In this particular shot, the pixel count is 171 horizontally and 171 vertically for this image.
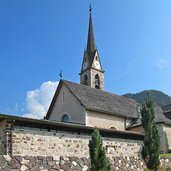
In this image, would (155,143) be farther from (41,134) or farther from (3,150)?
(3,150)

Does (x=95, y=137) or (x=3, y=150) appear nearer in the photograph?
(x=95, y=137)

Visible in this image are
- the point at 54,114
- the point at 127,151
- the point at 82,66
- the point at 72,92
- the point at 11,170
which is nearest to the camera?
the point at 11,170

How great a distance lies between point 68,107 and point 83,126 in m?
10.3

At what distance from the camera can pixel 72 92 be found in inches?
1115

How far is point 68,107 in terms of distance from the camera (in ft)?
95.5

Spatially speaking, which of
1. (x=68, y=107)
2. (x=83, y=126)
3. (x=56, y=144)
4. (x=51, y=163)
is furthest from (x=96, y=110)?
(x=51, y=163)

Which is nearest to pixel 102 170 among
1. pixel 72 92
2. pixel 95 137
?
pixel 95 137

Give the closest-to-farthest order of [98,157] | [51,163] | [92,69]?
1. [51,163]
2. [98,157]
3. [92,69]

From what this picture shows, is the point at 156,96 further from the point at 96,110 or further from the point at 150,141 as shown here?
the point at 150,141

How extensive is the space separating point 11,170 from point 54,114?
73.5 ft

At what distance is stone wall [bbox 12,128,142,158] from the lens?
16531 mm

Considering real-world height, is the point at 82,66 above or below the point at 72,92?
above

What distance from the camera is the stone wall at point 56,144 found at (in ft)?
54.2

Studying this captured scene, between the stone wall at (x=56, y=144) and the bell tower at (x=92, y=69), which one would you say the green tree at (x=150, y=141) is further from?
the bell tower at (x=92, y=69)
